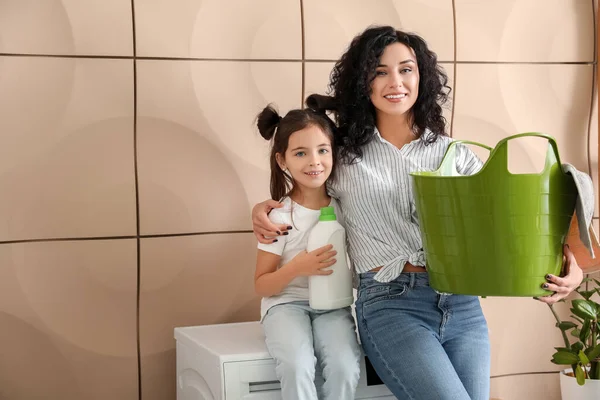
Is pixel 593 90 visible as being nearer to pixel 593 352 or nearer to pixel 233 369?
pixel 593 352

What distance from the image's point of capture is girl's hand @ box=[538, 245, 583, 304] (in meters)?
1.70

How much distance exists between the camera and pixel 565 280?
1.72 meters

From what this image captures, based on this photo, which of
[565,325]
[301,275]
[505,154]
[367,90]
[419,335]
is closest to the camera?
Answer: [505,154]

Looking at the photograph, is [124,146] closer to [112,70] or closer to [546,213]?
[112,70]

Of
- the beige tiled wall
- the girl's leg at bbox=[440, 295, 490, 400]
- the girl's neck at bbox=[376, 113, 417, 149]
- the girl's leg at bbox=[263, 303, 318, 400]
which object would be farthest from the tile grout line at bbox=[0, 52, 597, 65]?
the girl's leg at bbox=[440, 295, 490, 400]

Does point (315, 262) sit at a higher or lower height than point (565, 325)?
higher

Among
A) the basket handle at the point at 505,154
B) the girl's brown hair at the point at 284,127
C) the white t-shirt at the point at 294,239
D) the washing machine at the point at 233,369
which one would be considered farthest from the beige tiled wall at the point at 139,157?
the basket handle at the point at 505,154

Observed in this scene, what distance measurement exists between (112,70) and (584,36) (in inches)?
66.5

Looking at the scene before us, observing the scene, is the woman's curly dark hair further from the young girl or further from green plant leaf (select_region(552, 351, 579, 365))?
green plant leaf (select_region(552, 351, 579, 365))

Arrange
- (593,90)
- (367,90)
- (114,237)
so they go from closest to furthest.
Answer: (367,90), (114,237), (593,90)

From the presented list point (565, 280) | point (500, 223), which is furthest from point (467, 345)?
point (500, 223)

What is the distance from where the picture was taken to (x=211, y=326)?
2332 millimetres

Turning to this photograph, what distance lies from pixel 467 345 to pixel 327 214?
48cm

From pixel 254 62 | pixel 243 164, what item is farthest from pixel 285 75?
pixel 243 164
